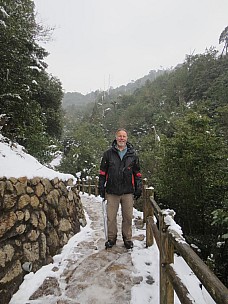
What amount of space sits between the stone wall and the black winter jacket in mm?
815

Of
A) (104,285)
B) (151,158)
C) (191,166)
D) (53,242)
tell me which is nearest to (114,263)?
(104,285)

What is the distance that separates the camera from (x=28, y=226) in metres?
2.94

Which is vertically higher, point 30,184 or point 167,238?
point 30,184

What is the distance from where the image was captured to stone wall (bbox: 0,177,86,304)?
249cm

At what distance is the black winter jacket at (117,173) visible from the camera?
333cm

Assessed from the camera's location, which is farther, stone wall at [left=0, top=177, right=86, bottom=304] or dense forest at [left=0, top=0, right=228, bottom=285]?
dense forest at [left=0, top=0, right=228, bottom=285]

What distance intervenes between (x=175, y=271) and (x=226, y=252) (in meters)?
5.39

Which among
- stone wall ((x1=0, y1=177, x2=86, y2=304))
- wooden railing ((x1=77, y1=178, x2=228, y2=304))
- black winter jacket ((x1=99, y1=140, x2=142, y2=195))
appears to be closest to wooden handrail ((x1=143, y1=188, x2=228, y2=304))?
wooden railing ((x1=77, y1=178, x2=228, y2=304))

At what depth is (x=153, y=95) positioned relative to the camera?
3362cm

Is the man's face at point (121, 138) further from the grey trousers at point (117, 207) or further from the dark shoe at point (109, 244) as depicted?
the dark shoe at point (109, 244)

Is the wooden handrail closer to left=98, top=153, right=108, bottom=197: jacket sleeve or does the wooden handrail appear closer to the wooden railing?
the wooden railing

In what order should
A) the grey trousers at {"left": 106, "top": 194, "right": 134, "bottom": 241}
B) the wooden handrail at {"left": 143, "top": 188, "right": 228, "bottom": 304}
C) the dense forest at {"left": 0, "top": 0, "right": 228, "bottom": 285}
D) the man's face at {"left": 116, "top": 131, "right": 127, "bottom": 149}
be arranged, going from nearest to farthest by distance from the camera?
the wooden handrail at {"left": 143, "top": 188, "right": 228, "bottom": 304}
the man's face at {"left": 116, "top": 131, "right": 127, "bottom": 149}
the grey trousers at {"left": 106, "top": 194, "right": 134, "bottom": 241}
the dense forest at {"left": 0, "top": 0, "right": 228, "bottom": 285}

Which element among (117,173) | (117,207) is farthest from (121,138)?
(117,207)

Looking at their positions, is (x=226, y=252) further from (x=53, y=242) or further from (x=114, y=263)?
(x=53, y=242)
